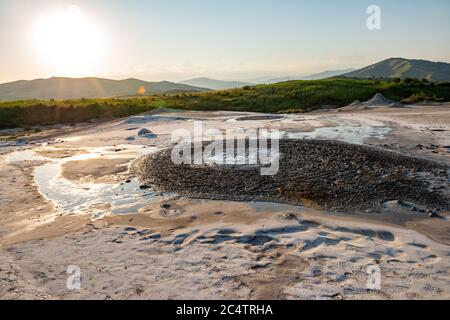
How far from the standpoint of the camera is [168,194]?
9.95 meters

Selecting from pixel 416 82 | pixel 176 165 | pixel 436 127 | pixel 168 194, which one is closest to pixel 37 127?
pixel 176 165

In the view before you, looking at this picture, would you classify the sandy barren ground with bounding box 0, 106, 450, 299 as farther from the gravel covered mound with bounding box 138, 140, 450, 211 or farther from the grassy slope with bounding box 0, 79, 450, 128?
the grassy slope with bounding box 0, 79, 450, 128

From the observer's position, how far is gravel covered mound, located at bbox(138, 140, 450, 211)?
893cm

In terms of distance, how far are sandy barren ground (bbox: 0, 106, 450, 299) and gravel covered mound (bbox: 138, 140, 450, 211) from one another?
56 cm

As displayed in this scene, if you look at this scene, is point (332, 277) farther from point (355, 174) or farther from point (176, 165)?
point (176, 165)

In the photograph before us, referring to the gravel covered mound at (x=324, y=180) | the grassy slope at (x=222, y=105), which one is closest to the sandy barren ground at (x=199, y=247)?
the gravel covered mound at (x=324, y=180)

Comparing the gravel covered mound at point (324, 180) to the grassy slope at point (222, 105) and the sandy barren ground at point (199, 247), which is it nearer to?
the sandy barren ground at point (199, 247)

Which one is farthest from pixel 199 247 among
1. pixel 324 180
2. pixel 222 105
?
pixel 222 105

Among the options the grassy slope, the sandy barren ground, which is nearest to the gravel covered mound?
the sandy barren ground

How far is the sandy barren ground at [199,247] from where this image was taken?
5.31 meters

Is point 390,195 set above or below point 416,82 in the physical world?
Answer: below

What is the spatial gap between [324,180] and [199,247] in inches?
201
